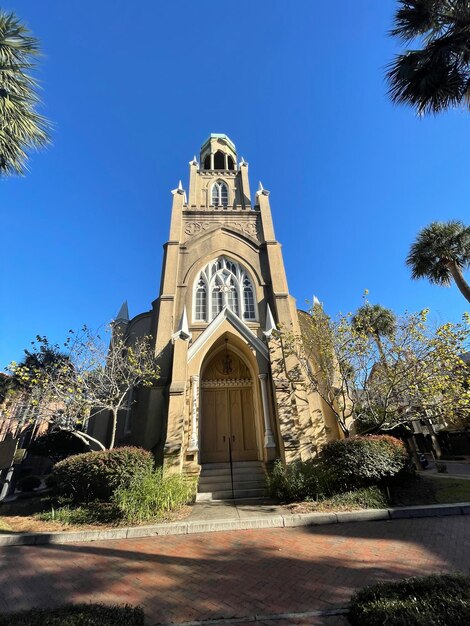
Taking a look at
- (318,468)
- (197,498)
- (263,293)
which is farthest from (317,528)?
(263,293)

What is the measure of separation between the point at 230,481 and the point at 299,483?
11.3 feet

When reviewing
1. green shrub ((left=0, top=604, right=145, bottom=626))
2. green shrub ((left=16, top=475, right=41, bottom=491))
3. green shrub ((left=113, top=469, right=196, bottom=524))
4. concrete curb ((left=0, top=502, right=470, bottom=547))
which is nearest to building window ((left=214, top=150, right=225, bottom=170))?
green shrub ((left=113, top=469, right=196, bottom=524))

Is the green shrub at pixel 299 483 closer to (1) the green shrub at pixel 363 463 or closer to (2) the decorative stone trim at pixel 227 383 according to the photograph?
(1) the green shrub at pixel 363 463

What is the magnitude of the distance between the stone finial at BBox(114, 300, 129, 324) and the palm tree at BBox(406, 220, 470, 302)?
1833cm

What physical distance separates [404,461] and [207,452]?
8.00 meters

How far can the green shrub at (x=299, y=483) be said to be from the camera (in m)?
9.00

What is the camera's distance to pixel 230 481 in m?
11.5

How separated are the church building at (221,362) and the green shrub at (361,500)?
2651 mm

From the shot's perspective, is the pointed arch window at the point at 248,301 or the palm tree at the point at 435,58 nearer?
the palm tree at the point at 435,58

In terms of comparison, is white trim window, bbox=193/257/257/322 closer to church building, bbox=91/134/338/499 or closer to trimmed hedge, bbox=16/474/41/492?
church building, bbox=91/134/338/499

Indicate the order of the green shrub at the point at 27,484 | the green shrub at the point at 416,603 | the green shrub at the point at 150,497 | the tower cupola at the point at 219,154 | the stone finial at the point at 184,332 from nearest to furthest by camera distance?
the green shrub at the point at 416,603 < the green shrub at the point at 150,497 < the stone finial at the point at 184,332 < the green shrub at the point at 27,484 < the tower cupola at the point at 219,154

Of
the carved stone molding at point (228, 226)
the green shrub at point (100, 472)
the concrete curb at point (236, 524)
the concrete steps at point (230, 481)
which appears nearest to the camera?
the concrete curb at point (236, 524)

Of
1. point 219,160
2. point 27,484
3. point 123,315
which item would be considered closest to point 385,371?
point 123,315

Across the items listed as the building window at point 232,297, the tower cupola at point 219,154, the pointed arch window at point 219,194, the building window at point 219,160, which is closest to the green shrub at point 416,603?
the building window at point 232,297
